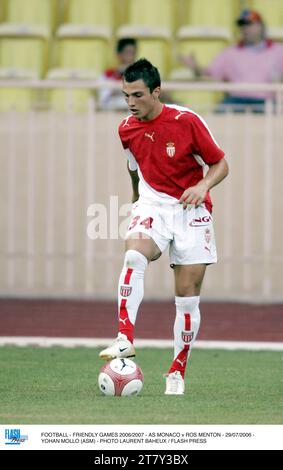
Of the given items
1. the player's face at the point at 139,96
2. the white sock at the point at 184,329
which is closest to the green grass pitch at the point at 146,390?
the white sock at the point at 184,329

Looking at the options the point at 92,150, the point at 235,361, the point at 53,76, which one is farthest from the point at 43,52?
the point at 235,361

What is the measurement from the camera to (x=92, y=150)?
1778 cm

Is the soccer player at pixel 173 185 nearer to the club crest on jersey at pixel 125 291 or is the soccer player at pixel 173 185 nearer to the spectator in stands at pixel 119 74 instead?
the club crest on jersey at pixel 125 291

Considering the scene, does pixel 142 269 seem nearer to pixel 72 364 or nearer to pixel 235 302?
pixel 72 364

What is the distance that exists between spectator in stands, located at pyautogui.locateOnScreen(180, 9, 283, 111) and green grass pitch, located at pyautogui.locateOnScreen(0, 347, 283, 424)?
5140 mm

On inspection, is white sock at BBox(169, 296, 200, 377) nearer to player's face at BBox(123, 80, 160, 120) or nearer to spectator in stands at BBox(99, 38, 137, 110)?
player's face at BBox(123, 80, 160, 120)

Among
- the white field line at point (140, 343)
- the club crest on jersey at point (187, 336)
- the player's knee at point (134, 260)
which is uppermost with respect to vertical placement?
the player's knee at point (134, 260)

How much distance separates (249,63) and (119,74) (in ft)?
5.42

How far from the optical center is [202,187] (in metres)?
9.28

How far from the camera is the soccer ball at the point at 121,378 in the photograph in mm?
9164

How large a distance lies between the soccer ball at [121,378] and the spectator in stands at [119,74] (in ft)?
28.6

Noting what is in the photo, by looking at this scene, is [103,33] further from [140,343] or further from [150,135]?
[150,135]

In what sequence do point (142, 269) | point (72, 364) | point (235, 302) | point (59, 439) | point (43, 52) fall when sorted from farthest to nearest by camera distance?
point (43, 52)
point (235, 302)
point (72, 364)
point (142, 269)
point (59, 439)

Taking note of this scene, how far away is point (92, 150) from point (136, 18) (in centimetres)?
280
